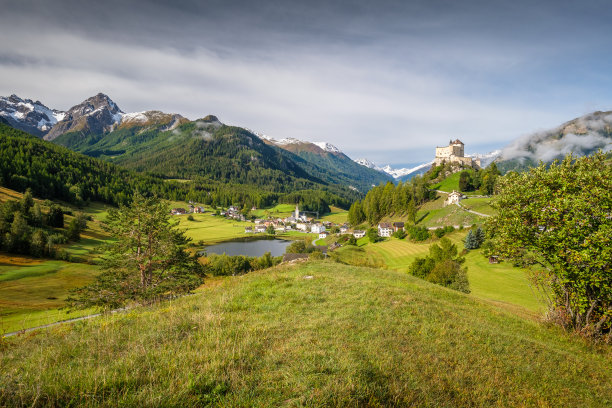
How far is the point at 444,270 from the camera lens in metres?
42.4

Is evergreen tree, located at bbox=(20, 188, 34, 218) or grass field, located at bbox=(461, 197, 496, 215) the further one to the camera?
grass field, located at bbox=(461, 197, 496, 215)

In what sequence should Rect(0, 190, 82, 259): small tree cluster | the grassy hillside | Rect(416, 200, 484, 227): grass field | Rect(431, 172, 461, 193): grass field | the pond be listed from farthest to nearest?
Rect(431, 172, 461, 193): grass field → the pond → Rect(416, 200, 484, 227): grass field → Rect(0, 190, 82, 259): small tree cluster → the grassy hillside

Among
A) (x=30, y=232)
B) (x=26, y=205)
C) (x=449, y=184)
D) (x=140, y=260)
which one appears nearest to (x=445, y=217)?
(x=449, y=184)

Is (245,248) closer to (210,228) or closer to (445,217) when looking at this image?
(210,228)

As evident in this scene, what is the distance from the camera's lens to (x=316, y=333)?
824 centimetres

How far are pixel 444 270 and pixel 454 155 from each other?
405 ft

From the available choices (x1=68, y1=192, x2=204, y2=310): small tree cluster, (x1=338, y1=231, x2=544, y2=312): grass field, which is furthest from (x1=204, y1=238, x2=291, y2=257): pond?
(x1=68, y1=192, x2=204, y2=310): small tree cluster

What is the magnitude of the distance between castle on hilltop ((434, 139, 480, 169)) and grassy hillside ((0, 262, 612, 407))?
14607 cm

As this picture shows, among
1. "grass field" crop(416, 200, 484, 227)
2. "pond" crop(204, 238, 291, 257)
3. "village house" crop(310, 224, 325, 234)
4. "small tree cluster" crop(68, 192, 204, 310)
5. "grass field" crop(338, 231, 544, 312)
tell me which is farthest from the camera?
"village house" crop(310, 224, 325, 234)

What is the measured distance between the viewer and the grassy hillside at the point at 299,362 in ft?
15.4

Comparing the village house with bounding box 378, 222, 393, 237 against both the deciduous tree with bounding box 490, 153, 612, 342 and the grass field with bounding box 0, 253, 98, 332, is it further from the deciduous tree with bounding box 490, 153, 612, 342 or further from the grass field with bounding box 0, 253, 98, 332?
the grass field with bounding box 0, 253, 98, 332

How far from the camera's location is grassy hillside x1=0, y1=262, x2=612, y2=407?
4684 mm

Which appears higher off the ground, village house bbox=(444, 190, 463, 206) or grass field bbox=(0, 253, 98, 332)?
village house bbox=(444, 190, 463, 206)

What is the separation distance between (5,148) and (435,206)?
219m
